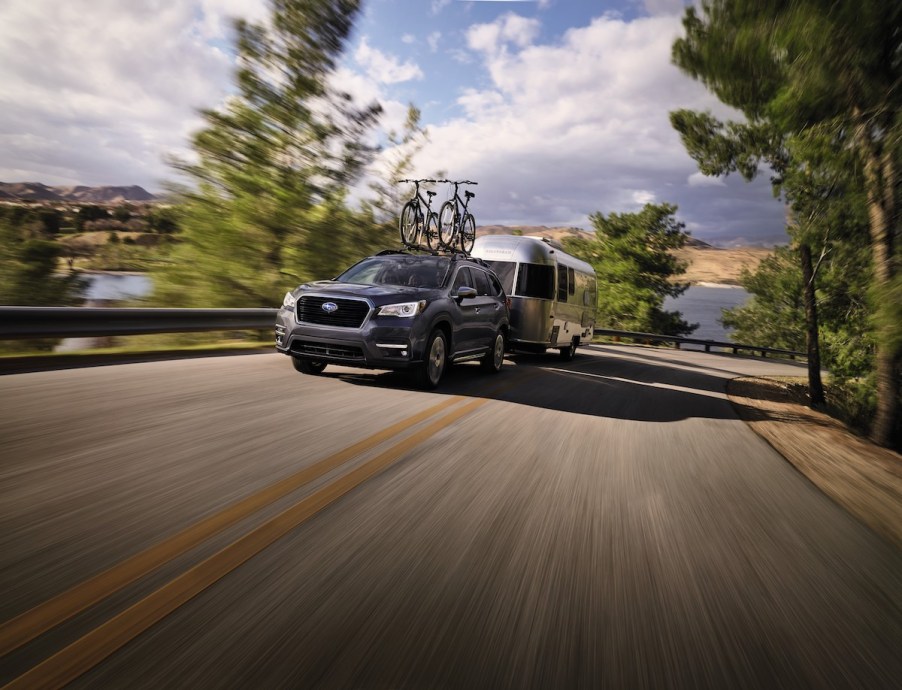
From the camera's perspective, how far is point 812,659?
2.50 metres

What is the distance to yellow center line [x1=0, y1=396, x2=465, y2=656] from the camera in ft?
7.39

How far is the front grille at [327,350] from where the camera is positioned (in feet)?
27.4

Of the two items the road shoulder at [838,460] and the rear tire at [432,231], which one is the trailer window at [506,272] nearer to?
the rear tire at [432,231]

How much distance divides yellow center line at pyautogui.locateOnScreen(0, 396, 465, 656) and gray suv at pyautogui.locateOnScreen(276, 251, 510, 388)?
3786mm

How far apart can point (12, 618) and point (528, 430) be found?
5.17 metres

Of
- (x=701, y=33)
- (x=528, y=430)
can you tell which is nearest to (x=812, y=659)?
(x=528, y=430)

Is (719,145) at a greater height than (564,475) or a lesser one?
greater

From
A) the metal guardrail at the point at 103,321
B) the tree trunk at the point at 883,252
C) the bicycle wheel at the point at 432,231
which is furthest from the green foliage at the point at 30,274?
the tree trunk at the point at 883,252

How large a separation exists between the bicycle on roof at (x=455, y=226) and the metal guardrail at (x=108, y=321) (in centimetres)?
614

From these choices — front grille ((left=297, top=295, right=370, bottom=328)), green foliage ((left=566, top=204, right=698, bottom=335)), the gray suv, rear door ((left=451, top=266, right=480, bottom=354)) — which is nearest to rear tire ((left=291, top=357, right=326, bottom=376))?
the gray suv

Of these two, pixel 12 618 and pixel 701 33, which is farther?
pixel 701 33

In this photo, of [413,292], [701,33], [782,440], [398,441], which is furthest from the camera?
[701,33]

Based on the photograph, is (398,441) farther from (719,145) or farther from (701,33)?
(719,145)

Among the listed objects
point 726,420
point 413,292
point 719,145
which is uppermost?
point 719,145
